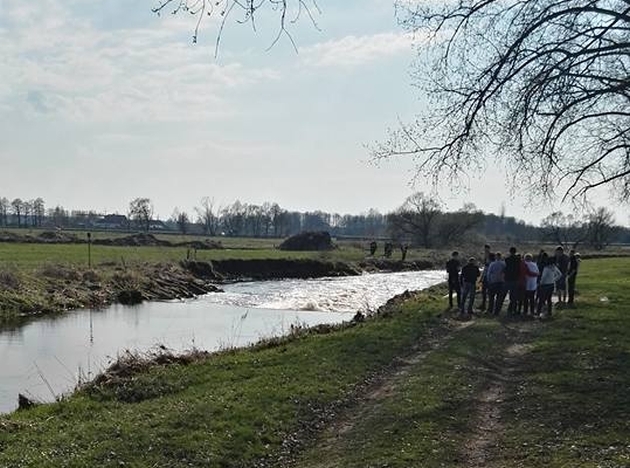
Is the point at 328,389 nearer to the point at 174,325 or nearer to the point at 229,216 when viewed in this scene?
the point at 174,325

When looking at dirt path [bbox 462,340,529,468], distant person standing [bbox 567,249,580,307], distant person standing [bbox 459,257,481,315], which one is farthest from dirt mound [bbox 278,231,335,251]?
dirt path [bbox 462,340,529,468]

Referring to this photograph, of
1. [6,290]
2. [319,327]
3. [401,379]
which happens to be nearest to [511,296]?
[319,327]

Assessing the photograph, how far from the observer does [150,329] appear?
26.8 metres

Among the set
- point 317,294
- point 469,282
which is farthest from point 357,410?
point 317,294

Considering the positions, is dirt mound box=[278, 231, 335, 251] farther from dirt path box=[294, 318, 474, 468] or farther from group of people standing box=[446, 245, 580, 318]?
dirt path box=[294, 318, 474, 468]

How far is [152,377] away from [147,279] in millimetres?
29528

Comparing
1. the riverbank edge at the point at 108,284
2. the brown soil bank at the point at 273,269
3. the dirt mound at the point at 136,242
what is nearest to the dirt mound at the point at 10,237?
the dirt mound at the point at 136,242

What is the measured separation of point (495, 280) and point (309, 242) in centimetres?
6810

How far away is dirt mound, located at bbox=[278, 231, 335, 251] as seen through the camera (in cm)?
8862

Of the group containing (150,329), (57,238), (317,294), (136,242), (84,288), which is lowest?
(150,329)

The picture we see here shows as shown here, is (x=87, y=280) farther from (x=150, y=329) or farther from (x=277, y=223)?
(x=277, y=223)

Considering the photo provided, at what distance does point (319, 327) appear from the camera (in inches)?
808

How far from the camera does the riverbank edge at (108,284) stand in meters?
31.6

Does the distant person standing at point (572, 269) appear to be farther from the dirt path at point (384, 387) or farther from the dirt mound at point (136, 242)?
the dirt mound at point (136, 242)
